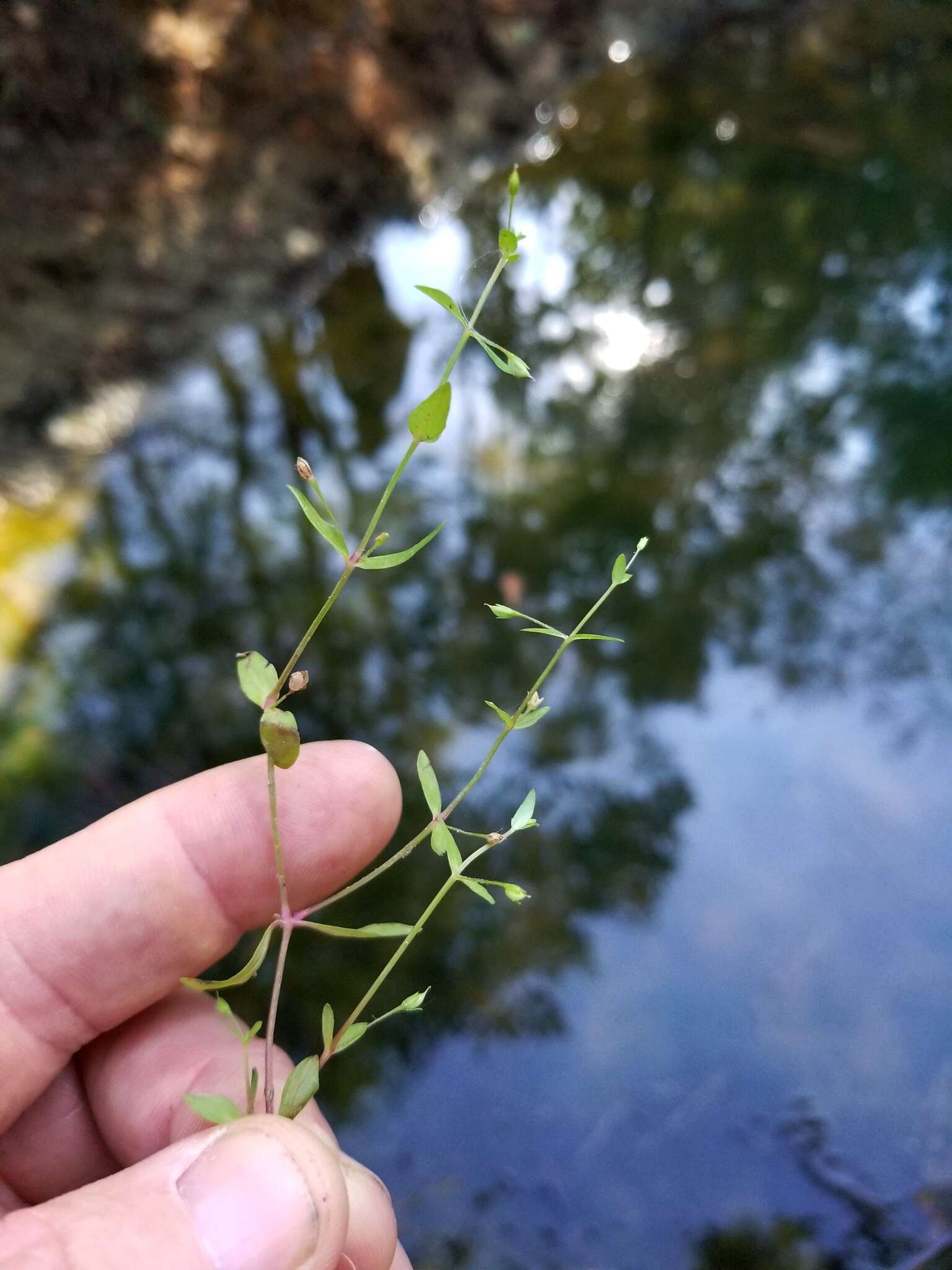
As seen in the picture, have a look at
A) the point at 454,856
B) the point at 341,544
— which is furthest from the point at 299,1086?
the point at 341,544

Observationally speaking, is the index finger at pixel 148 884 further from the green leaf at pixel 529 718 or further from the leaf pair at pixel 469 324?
the leaf pair at pixel 469 324

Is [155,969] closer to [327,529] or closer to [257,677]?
[257,677]

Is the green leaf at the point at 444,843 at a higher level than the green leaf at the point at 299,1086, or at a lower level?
higher

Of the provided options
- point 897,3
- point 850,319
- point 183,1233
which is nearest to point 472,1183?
point 183,1233

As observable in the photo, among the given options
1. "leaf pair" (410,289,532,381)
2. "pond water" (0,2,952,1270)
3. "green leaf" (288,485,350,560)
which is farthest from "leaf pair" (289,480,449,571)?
"pond water" (0,2,952,1270)

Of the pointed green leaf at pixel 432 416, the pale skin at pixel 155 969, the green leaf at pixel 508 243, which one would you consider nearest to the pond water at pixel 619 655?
the pale skin at pixel 155 969

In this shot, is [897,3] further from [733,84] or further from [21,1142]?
[21,1142]
